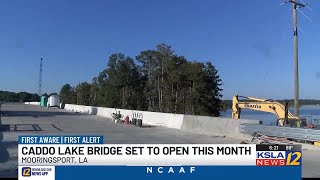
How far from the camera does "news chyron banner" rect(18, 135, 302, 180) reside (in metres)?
5.62

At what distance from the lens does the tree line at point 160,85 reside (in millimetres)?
98625

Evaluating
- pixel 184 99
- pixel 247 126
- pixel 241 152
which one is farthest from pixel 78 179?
pixel 184 99

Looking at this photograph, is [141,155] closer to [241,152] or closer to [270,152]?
[241,152]

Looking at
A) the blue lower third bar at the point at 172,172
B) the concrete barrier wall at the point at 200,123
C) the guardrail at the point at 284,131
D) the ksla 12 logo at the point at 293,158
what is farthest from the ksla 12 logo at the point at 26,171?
the concrete barrier wall at the point at 200,123

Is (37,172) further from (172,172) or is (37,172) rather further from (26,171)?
(172,172)

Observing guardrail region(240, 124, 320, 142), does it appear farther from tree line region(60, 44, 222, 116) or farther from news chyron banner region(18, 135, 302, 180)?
tree line region(60, 44, 222, 116)

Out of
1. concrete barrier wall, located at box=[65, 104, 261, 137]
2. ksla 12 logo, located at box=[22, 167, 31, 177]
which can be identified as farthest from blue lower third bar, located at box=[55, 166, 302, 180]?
concrete barrier wall, located at box=[65, 104, 261, 137]

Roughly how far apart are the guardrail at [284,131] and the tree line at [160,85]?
234ft

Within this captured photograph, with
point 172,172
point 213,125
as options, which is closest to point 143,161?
point 172,172

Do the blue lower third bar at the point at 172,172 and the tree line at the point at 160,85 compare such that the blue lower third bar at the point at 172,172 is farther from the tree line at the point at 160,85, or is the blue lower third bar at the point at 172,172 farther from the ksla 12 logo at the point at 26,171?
the tree line at the point at 160,85

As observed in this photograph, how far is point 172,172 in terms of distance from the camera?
5.65 m

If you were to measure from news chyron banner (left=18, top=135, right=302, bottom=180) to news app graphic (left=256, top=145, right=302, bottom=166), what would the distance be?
12mm

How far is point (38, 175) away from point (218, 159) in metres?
2.17

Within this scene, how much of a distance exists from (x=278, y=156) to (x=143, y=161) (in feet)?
5.37
